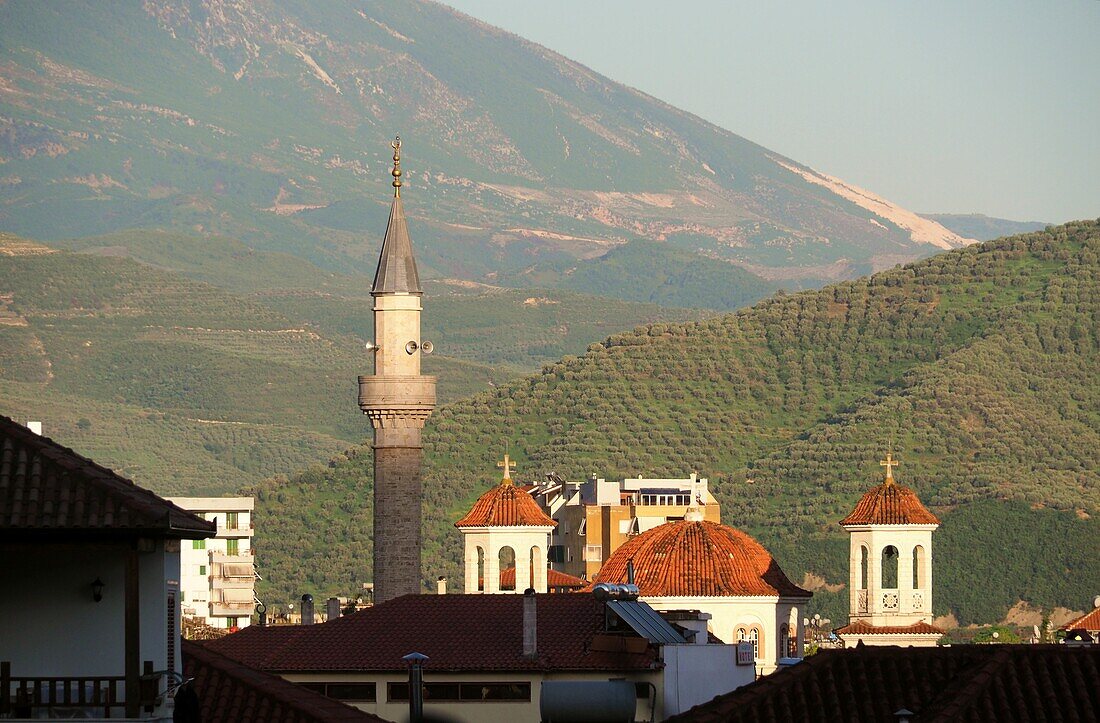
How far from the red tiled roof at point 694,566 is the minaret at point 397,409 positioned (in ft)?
21.5

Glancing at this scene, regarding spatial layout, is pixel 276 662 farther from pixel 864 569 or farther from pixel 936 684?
pixel 864 569

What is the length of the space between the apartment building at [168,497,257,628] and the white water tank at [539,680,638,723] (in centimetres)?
7780

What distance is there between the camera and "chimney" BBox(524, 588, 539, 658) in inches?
1567

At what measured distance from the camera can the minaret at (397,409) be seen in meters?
62.5

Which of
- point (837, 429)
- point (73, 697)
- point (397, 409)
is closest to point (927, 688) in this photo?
point (73, 697)

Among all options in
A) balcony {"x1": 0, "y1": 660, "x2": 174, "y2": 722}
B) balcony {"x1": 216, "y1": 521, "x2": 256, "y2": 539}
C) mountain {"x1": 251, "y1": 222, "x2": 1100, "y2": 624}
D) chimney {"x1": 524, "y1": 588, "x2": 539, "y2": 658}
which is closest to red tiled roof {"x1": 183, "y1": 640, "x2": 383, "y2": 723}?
balcony {"x1": 0, "y1": 660, "x2": 174, "y2": 722}

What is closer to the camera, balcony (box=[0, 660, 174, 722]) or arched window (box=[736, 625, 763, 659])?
balcony (box=[0, 660, 174, 722])

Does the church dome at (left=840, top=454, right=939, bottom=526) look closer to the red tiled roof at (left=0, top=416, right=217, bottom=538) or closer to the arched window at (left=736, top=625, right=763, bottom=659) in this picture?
the arched window at (left=736, top=625, right=763, bottom=659)

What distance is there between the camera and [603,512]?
106 m

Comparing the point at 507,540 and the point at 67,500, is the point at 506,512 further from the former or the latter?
the point at 67,500

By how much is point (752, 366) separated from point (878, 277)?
52.3 feet

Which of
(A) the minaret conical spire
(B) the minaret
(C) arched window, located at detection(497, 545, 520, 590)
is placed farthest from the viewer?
(A) the minaret conical spire

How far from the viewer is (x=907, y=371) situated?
151375 mm

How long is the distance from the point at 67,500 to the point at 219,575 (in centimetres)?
8570
